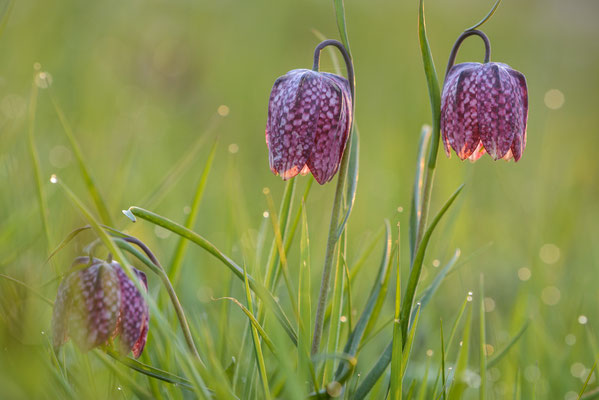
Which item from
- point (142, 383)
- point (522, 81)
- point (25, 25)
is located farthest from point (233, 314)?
point (25, 25)

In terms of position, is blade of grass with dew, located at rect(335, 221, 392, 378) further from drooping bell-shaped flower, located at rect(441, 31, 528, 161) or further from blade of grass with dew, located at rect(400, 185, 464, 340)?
drooping bell-shaped flower, located at rect(441, 31, 528, 161)

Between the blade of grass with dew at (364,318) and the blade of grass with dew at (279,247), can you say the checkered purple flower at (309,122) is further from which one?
the blade of grass with dew at (364,318)

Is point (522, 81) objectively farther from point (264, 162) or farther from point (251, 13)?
point (251, 13)

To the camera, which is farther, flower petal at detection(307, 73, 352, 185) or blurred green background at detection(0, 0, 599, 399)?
blurred green background at detection(0, 0, 599, 399)

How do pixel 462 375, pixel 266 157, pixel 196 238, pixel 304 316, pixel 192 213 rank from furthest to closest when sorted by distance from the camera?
1. pixel 266 157
2. pixel 192 213
3. pixel 304 316
4. pixel 196 238
5. pixel 462 375

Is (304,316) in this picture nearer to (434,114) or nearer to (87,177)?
(434,114)

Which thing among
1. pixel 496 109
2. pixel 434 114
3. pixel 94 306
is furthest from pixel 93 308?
pixel 496 109

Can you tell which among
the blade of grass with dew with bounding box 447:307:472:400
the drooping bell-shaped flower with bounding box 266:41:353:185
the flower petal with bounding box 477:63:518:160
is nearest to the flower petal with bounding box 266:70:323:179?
the drooping bell-shaped flower with bounding box 266:41:353:185

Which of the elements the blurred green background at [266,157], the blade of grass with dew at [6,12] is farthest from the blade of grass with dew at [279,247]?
the blade of grass with dew at [6,12]
